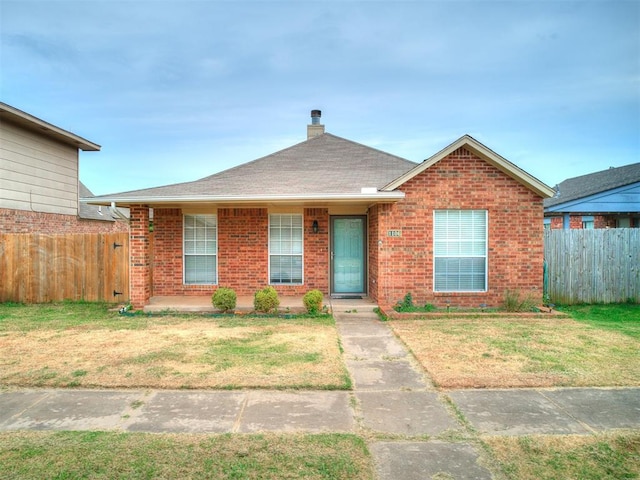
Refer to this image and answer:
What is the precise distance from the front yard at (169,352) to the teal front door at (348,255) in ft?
8.69

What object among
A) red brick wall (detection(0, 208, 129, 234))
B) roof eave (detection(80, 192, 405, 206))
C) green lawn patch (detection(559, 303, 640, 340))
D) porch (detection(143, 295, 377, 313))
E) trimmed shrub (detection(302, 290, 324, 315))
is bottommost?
green lawn patch (detection(559, 303, 640, 340))

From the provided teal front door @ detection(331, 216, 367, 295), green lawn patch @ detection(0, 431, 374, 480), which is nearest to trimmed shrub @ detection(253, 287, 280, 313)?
teal front door @ detection(331, 216, 367, 295)

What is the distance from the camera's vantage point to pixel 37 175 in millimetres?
13398

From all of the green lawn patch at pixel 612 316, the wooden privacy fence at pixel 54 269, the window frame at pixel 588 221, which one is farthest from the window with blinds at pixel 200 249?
the window frame at pixel 588 221

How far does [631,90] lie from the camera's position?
15.4 meters

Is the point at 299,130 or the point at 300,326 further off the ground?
the point at 299,130

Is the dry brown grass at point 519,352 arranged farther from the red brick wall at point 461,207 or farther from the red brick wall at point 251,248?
the red brick wall at point 251,248

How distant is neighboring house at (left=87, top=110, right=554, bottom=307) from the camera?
1013 centimetres

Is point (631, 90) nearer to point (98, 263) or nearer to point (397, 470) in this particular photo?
point (397, 470)

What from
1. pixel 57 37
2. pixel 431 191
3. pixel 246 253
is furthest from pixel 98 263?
pixel 431 191

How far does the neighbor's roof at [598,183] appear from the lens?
58.3 feet

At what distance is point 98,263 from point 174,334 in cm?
513

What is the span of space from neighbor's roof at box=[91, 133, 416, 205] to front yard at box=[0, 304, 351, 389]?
2.77 metres

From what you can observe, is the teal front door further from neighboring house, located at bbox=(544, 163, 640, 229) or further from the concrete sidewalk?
neighboring house, located at bbox=(544, 163, 640, 229)
